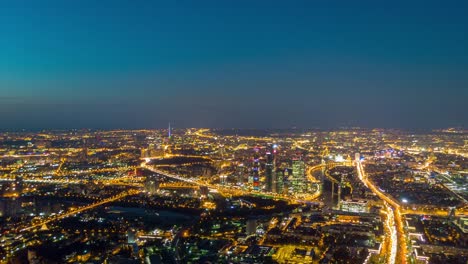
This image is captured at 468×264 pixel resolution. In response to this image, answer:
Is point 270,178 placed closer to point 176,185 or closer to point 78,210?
point 176,185

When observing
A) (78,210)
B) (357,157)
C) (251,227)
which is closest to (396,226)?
(251,227)

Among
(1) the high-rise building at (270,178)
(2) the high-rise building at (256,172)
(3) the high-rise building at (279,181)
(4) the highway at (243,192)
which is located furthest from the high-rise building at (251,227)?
(2) the high-rise building at (256,172)

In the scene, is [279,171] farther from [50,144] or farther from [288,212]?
[50,144]

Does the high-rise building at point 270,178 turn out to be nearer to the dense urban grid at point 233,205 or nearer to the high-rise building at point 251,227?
the dense urban grid at point 233,205

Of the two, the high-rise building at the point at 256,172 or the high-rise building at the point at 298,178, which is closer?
the high-rise building at the point at 298,178

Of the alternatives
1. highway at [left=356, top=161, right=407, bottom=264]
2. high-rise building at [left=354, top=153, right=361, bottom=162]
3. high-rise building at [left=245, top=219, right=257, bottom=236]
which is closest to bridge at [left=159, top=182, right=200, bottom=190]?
high-rise building at [left=245, top=219, right=257, bottom=236]
